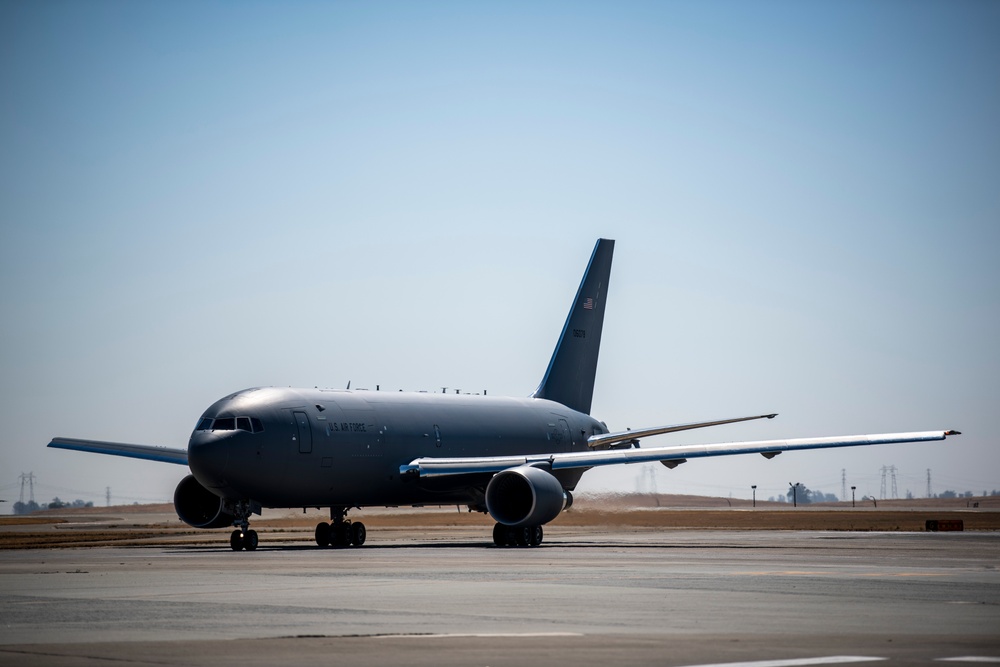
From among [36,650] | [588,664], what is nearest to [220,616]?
[36,650]

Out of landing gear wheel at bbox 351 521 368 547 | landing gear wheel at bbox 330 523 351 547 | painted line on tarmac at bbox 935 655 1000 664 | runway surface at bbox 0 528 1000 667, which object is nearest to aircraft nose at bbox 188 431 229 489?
landing gear wheel at bbox 330 523 351 547

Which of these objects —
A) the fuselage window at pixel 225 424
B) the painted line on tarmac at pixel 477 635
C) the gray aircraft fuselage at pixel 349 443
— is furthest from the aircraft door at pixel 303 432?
the painted line on tarmac at pixel 477 635

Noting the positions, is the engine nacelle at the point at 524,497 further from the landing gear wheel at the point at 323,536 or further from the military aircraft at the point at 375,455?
the landing gear wheel at the point at 323,536

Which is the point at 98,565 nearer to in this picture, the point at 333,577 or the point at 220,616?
the point at 333,577

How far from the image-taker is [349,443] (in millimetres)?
39062

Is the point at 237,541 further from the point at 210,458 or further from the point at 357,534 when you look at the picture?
the point at 357,534

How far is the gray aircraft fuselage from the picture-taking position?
36125 mm

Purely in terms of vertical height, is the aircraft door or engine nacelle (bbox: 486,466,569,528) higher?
the aircraft door

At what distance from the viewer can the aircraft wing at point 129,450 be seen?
137 ft

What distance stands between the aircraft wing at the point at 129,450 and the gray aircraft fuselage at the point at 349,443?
17.2ft

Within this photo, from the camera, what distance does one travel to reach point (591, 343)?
5447cm

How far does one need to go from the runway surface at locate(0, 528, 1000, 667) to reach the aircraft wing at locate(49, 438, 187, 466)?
1272cm

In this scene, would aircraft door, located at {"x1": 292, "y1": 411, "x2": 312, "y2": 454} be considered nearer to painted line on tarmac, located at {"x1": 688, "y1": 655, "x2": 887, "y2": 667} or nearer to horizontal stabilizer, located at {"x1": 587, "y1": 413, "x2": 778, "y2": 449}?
horizontal stabilizer, located at {"x1": 587, "y1": 413, "x2": 778, "y2": 449}

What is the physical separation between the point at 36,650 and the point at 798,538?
31.6 m
